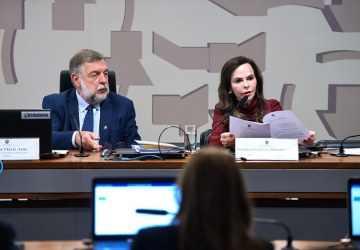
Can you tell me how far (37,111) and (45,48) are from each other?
96.5 inches

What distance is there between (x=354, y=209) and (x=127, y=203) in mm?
906

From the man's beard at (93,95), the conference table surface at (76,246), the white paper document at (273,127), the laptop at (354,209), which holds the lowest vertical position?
the conference table surface at (76,246)

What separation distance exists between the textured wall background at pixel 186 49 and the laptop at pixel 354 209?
141 inches

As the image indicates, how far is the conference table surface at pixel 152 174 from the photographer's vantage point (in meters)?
3.65

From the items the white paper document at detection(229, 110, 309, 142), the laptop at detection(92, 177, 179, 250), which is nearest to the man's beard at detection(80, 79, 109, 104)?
the white paper document at detection(229, 110, 309, 142)

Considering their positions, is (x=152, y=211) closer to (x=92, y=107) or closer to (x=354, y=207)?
(x=354, y=207)

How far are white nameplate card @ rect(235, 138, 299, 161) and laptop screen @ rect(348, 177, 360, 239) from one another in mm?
1174

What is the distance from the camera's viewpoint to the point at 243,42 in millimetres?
6109

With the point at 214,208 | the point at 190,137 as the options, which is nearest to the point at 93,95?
the point at 190,137

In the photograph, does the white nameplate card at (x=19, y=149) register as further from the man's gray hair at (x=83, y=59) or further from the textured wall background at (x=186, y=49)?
the textured wall background at (x=186, y=49)

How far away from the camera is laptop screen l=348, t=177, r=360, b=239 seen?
8.49 feet

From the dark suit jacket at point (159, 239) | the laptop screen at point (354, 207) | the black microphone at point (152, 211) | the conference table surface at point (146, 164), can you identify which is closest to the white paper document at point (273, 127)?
the conference table surface at point (146, 164)

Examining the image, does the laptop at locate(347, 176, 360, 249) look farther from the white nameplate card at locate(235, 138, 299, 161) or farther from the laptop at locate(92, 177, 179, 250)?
the white nameplate card at locate(235, 138, 299, 161)

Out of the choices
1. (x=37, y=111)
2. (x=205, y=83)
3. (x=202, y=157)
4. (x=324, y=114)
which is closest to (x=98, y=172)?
(x=37, y=111)
